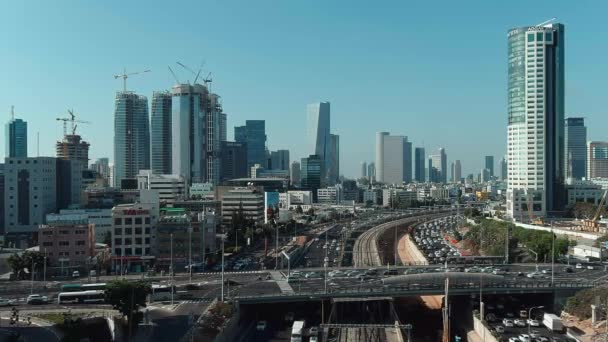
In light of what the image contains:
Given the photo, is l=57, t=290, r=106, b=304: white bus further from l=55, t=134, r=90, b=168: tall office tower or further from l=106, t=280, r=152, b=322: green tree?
l=55, t=134, r=90, b=168: tall office tower

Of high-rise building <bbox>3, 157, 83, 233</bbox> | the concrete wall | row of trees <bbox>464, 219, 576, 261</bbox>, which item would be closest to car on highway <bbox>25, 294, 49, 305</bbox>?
the concrete wall

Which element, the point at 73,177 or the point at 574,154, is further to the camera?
the point at 574,154

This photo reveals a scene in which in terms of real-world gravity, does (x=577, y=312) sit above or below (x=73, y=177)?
below

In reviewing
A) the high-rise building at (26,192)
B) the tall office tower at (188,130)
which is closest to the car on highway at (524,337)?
the high-rise building at (26,192)

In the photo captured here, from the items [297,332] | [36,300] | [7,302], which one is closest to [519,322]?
[297,332]

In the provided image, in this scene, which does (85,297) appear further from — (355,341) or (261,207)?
(261,207)

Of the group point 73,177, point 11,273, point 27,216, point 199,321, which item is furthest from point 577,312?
point 73,177
